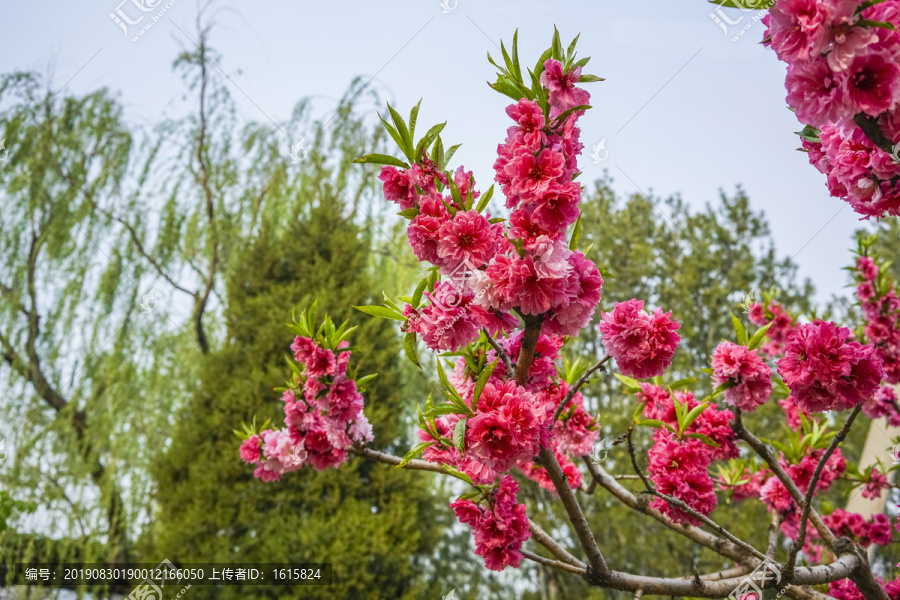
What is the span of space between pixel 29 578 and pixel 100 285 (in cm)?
279

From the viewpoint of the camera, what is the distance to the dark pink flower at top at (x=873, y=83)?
903 mm

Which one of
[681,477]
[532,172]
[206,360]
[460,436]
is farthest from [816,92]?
[206,360]

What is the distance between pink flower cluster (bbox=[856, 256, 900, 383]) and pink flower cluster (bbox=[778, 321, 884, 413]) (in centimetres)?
190

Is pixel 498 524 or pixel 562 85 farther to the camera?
pixel 498 524

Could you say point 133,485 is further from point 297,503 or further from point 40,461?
point 297,503

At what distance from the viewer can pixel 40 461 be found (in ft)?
18.3

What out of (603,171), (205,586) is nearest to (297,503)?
(205,586)

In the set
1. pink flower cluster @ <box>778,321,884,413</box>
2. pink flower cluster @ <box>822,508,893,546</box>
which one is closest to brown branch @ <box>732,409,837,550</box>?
pink flower cluster @ <box>778,321,884,413</box>

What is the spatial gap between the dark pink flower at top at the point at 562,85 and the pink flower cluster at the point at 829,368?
84 cm

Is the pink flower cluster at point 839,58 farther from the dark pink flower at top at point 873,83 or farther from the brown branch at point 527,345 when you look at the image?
the brown branch at point 527,345

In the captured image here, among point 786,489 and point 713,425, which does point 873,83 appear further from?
point 786,489

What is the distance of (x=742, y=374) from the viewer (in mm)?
1989

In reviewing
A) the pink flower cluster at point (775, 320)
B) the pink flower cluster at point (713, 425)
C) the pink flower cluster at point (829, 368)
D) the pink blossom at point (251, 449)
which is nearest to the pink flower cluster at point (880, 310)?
the pink flower cluster at point (775, 320)

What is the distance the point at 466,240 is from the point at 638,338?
492 mm
